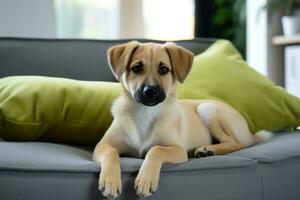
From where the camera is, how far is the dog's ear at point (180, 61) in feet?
5.07

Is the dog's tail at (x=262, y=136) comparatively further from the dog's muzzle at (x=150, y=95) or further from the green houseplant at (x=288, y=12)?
the green houseplant at (x=288, y=12)

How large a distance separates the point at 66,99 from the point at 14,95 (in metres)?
0.18

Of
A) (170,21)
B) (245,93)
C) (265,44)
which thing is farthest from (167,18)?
(245,93)

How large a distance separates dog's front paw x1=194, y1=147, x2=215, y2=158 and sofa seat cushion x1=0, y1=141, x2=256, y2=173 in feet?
0.49

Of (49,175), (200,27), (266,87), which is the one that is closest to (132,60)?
(49,175)

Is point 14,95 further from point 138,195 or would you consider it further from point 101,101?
point 138,195

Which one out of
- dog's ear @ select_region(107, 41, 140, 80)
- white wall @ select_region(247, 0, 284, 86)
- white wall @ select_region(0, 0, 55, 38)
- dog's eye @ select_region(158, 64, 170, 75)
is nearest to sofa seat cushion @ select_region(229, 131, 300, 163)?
dog's eye @ select_region(158, 64, 170, 75)

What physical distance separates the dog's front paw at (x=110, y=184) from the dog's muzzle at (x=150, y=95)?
0.30 meters

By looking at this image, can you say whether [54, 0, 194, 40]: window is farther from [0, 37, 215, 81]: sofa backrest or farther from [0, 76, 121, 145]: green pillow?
[0, 76, 121, 145]: green pillow

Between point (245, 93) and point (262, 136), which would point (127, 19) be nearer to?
point (245, 93)

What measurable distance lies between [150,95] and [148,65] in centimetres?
12

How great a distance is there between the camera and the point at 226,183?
134cm

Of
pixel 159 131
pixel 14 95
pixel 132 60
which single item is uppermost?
pixel 132 60

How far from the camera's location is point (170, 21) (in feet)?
12.0
